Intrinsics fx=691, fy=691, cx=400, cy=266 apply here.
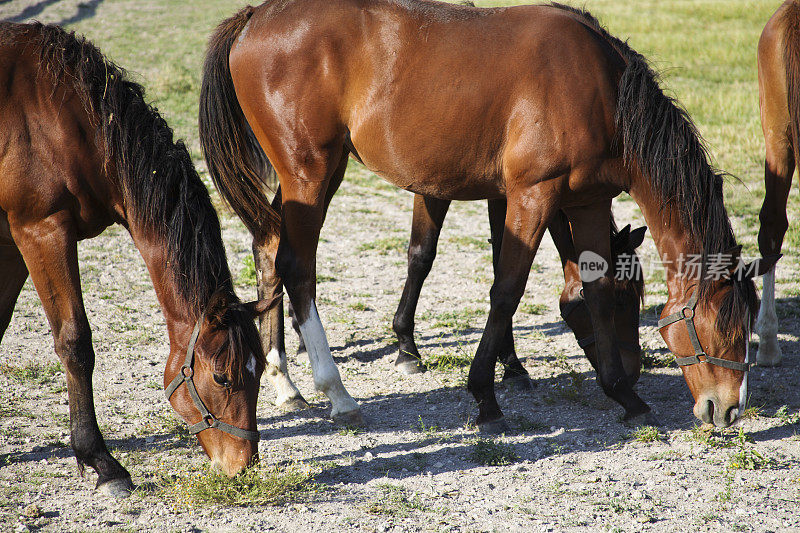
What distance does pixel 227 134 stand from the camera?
4.51 m

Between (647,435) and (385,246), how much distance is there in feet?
14.5

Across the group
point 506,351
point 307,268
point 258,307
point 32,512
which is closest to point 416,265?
point 506,351

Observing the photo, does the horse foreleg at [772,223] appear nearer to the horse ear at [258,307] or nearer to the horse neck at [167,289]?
the horse ear at [258,307]

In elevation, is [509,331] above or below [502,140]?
below

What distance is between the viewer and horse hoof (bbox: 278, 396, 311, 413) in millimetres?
4492

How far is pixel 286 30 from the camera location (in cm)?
418

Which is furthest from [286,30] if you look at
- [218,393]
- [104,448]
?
[104,448]

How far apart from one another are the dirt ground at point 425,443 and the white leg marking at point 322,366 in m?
0.17

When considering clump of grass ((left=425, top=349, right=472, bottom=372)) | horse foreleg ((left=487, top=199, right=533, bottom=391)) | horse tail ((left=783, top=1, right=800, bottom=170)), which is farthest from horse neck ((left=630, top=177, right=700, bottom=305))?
clump of grass ((left=425, top=349, right=472, bottom=372))

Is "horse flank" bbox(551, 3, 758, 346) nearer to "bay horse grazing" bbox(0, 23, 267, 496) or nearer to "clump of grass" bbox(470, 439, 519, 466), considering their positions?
"clump of grass" bbox(470, 439, 519, 466)

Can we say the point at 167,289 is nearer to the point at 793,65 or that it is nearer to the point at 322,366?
the point at 322,366

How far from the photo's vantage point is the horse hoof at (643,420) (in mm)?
4184

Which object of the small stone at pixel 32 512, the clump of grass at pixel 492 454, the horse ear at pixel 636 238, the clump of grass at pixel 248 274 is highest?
the horse ear at pixel 636 238

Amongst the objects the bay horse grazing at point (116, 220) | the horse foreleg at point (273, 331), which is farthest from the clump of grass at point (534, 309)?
the bay horse grazing at point (116, 220)
